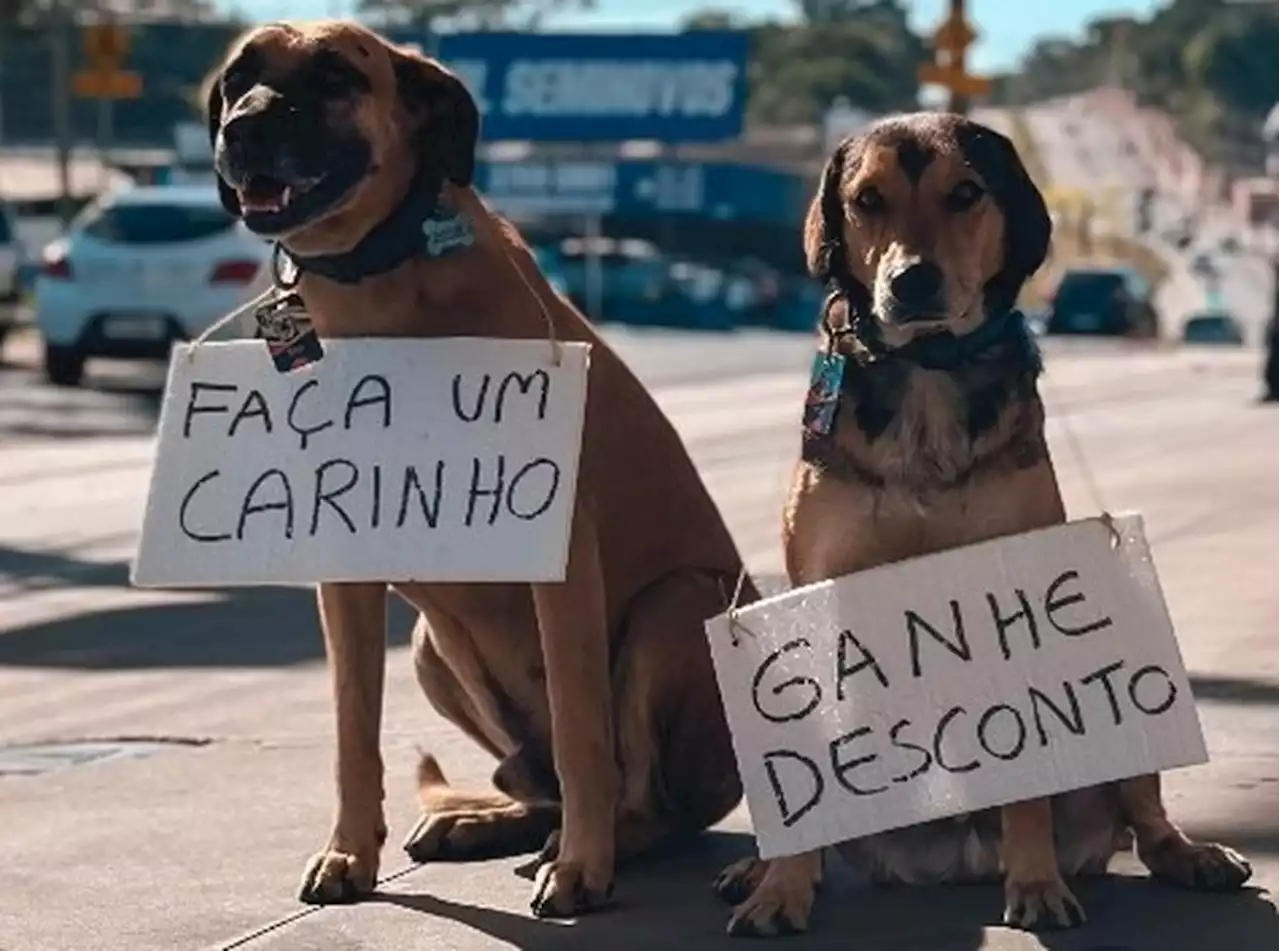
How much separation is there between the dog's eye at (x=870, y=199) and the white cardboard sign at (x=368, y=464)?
0.79m

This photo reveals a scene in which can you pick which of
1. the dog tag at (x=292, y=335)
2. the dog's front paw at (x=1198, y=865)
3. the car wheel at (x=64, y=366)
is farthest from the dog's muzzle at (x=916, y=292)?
the car wheel at (x=64, y=366)

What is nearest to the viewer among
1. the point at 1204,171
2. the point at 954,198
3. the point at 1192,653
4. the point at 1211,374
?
the point at 954,198

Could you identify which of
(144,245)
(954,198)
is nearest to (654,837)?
(954,198)

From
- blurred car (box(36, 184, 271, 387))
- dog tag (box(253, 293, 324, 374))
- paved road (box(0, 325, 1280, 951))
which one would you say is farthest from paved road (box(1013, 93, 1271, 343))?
dog tag (box(253, 293, 324, 374))

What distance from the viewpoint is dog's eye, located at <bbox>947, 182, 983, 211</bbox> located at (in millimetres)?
5191

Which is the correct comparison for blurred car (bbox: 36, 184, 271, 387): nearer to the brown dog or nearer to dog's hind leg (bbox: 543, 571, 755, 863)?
the brown dog

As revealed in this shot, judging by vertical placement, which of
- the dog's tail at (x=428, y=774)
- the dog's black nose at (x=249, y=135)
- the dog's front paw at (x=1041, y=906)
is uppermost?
the dog's black nose at (x=249, y=135)

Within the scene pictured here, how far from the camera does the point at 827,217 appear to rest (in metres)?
5.42

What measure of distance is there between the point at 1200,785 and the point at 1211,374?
25.2 metres

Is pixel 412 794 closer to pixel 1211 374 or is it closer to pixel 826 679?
pixel 826 679

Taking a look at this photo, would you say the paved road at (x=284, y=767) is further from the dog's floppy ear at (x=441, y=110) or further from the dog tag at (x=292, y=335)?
the dog's floppy ear at (x=441, y=110)

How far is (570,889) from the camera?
555 cm

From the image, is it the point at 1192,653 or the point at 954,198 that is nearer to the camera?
the point at 954,198

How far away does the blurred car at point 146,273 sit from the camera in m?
22.9
